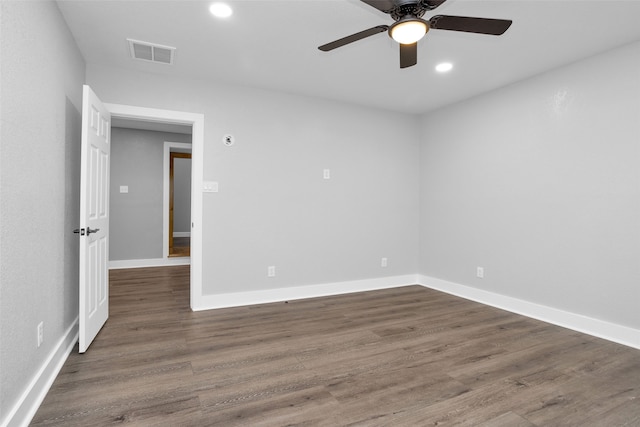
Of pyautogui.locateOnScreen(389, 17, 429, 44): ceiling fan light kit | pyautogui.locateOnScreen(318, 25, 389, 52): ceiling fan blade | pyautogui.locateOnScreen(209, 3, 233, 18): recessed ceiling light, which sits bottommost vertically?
pyautogui.locateOnScreen(389, 17, 429, 44): ceiling fan light kit

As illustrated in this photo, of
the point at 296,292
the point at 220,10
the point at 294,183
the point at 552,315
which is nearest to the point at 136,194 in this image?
the point at 294,183

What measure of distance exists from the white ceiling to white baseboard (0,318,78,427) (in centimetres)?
232

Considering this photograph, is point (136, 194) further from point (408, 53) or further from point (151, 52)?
point (408, 53)

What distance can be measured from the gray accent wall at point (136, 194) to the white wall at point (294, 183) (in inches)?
116

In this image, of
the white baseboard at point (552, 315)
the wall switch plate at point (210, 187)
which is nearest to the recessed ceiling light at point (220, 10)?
the wall switch plate at point (210, 187)

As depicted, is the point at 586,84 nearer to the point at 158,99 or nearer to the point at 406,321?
the point at 406,321

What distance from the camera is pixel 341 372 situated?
2.28 meters

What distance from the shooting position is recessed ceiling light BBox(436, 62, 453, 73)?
3.21 m

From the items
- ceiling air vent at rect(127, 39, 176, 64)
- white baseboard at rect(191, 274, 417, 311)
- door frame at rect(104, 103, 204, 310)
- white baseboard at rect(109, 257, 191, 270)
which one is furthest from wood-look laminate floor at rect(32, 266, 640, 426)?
white baseboard at rect(109, 257, 191, 270)

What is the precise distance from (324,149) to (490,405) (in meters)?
3.15

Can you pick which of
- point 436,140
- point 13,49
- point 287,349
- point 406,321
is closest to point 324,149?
point 436,140

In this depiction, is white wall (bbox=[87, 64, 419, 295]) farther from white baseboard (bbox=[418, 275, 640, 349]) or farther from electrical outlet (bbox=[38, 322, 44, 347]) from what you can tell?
electrical outlet (bbox=[38, 322, 44, 347])

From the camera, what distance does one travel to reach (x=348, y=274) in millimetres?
4441

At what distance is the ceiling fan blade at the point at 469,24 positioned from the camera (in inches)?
70.6
